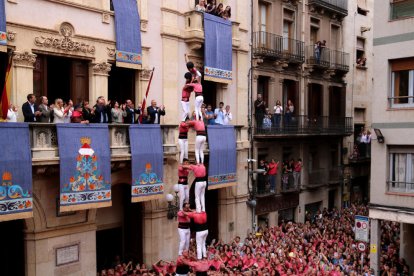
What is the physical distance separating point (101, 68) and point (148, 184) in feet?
17.6

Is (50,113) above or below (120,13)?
below

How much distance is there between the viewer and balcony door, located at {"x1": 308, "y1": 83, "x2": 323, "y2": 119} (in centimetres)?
3375

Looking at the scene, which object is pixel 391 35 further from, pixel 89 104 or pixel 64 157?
pixel 64 157

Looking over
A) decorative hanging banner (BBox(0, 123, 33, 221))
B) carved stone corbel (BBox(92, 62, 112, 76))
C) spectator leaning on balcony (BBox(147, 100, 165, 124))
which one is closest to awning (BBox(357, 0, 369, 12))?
spectator leaning on balcony (BBox(147, 100, 165, 124))

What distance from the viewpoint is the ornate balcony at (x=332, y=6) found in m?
33.1

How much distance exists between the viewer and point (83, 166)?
59.7 feet

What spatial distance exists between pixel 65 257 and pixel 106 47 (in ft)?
29.2

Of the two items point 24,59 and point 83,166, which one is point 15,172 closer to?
point 83,166

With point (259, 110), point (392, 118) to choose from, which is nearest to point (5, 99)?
point (259, 110)

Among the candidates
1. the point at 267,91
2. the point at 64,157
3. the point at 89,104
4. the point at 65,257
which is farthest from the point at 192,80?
the point at 267,91

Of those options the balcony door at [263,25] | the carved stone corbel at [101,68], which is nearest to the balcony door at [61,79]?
the carved stone corbel at [101,68]

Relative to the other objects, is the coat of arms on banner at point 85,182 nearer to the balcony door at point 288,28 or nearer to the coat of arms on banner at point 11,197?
the coat of arms on banner at point 11,197

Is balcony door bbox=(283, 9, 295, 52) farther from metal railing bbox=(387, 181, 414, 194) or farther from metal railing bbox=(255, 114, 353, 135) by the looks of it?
metal railing bbox=(387, 181, 414, 194)

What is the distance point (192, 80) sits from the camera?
14023mm
